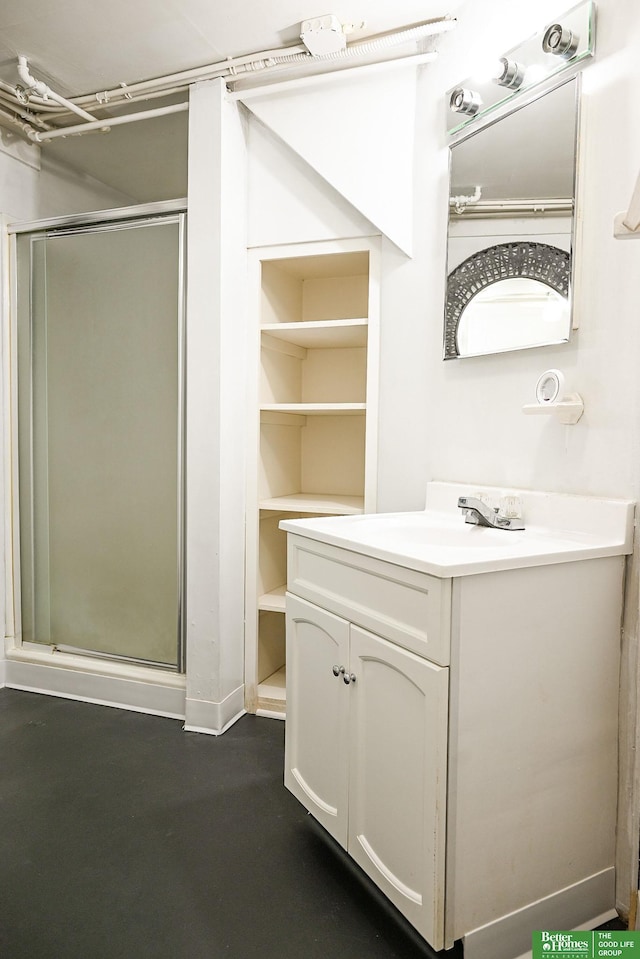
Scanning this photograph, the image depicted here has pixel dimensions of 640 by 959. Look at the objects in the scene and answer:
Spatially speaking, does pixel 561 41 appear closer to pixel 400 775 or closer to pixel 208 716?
pixel 400 775

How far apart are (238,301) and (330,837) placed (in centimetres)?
187

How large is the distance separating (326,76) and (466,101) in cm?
59

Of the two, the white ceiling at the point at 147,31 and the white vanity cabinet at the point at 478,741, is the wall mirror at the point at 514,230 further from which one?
the white vanity cabinet at the point at 478,741

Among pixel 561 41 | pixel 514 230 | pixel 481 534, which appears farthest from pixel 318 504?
pixel 561 41

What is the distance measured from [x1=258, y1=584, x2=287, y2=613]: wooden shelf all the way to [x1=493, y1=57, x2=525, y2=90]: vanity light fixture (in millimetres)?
1886

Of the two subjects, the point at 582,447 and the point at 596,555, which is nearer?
the point at 596,555

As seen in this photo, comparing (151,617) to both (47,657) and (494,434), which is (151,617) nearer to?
(47,657)

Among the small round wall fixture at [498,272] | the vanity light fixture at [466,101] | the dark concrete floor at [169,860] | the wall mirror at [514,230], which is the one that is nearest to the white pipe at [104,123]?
the vanity light fixture at [466,101]

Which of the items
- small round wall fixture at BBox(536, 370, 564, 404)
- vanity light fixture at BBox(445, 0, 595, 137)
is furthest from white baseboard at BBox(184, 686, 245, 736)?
vanity light fixture at BBox(445, 0, 595, 137)

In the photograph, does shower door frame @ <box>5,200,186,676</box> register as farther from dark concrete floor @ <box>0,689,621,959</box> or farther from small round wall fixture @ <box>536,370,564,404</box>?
small round wall fixture @ <box>536,370,564,404</box>

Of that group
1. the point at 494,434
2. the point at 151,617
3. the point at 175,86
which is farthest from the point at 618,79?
the point at 151,617

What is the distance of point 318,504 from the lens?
7.66 feet

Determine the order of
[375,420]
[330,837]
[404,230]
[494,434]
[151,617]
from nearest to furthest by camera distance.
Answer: [330,837]
[494,434]
[404,230]
[375,420]
[151,617]

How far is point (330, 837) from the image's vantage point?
5.38 ft
